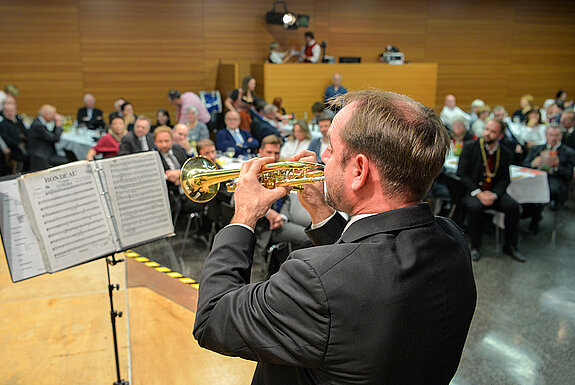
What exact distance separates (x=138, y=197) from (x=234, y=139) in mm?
4739

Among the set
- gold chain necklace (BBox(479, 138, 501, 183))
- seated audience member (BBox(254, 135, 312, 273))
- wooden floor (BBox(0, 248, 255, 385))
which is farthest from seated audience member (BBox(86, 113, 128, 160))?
gold chain necklace (BBox(479, 138, 501, 183))

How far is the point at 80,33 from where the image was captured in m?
10.1

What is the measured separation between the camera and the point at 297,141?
22.4 ft

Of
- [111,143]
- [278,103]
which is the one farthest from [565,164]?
[111,143]

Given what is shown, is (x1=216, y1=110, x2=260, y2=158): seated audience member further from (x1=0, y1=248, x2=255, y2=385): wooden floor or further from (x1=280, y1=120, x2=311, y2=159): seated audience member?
(x1=0, y1=248, x2=255, y2=385): wooden floor

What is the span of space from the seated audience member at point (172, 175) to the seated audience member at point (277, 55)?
5697 millimetres

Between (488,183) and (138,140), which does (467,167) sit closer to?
(488,183)

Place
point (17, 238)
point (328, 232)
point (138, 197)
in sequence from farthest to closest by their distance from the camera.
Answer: point (138, 197), point (17, 238), point (328, 232)

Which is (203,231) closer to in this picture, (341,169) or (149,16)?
(341,169)

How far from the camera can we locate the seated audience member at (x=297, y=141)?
6.73 m

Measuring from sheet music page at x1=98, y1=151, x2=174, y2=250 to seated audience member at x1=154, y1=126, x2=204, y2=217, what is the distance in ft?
9.19

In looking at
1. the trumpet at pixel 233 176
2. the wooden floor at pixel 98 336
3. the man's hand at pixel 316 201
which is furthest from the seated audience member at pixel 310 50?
the man's hand at pixel 316 201

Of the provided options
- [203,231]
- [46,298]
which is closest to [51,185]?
[46,298]

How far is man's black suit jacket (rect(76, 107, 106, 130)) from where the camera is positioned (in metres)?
8.75
